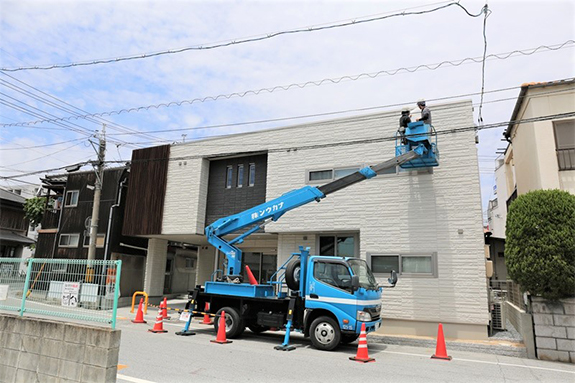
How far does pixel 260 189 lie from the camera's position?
1728 cm

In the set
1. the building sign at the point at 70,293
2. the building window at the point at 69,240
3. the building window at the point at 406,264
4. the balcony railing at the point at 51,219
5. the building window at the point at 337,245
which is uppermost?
the balcony railing at the point at 51,219

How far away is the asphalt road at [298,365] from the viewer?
286 inches

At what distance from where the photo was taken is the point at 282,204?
12523mm

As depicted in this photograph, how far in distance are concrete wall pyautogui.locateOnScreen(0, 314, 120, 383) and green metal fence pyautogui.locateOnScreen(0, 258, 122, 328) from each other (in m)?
0.27

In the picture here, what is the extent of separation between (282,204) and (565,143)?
29.7 feet

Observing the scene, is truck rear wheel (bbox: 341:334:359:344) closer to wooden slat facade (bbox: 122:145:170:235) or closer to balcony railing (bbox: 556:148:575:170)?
balcony railing (bbox: 556:148:575:170)

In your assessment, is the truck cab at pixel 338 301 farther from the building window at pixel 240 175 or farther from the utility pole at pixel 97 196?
the utility pole at pixel 97 196

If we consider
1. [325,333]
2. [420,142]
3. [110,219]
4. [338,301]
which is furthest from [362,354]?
[110,219]

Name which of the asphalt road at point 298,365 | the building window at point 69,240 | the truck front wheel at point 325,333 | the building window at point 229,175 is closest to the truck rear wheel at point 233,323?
the asphalt road at point 298,365

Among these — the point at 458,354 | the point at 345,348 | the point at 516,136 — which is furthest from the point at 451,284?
the point at 516,136

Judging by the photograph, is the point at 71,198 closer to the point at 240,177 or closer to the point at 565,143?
the point at 240,177

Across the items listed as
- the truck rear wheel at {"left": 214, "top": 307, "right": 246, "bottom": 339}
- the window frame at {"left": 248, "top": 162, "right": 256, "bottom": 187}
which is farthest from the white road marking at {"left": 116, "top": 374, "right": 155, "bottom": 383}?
the window frame at {"left": 248, "top": 162, "right": 256, "bottom": 187}

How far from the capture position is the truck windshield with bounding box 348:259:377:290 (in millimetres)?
10708

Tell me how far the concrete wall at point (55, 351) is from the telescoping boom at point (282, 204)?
6.44 metres
